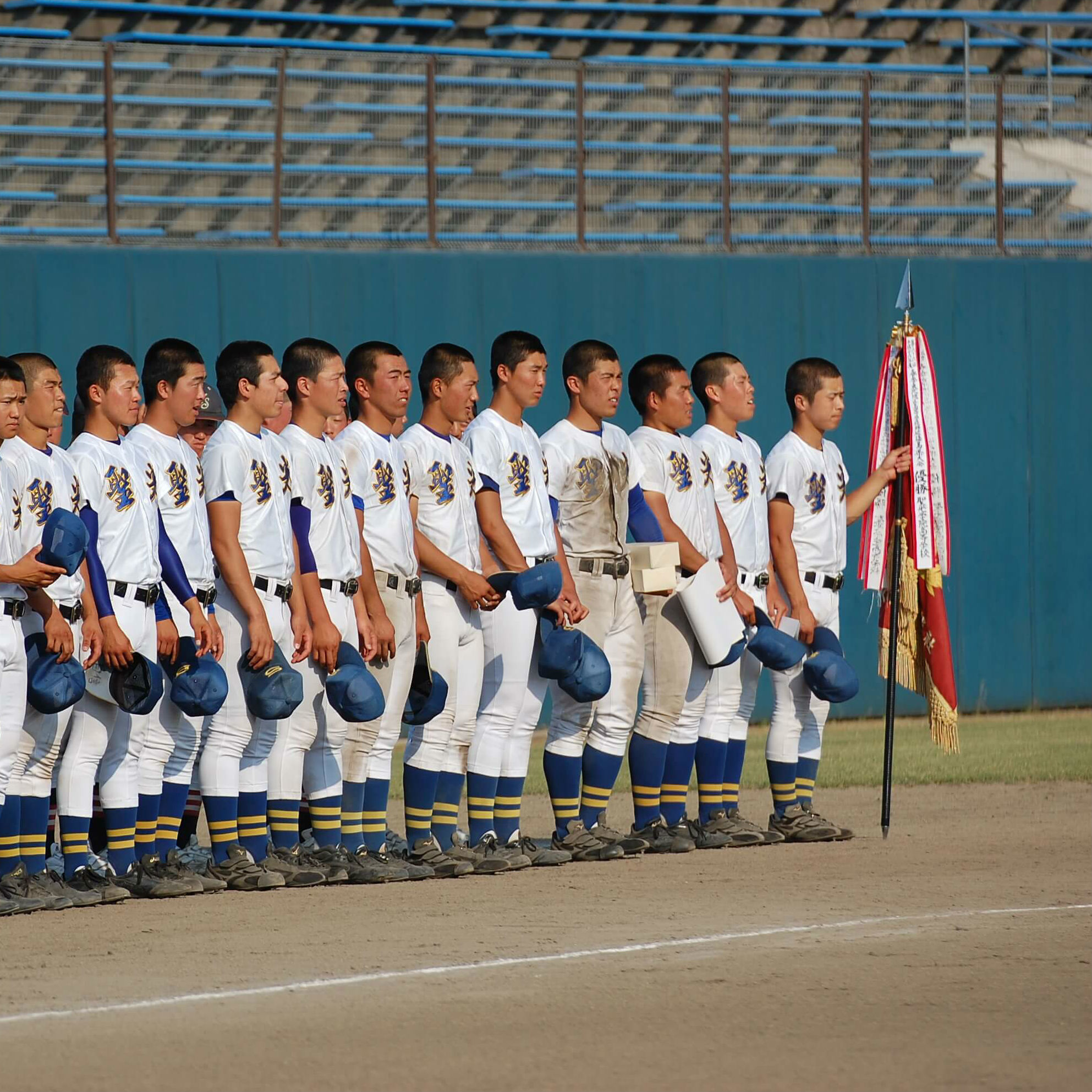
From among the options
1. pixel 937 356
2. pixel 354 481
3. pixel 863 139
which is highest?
pixel 863 139

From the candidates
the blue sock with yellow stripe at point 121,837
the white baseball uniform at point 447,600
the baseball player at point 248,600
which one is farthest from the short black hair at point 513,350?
the blue sock with yellow stripe at point 121,837

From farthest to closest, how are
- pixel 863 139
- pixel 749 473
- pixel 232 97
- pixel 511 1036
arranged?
pixel 863 139
pixel 232 97
pixel 749 473
pixel 511 1036

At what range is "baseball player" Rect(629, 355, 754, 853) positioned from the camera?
8914 mm

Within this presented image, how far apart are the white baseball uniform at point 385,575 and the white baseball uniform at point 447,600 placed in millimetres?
149

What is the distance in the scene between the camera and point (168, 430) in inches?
309

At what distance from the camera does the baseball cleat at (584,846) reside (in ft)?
28.0

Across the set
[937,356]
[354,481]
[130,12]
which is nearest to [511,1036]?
[354,481]

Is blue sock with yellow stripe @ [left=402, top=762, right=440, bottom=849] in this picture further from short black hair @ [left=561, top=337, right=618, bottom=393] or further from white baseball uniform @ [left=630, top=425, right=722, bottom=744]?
short black hair @ [left=561, top=337, right=618, bottom=393]

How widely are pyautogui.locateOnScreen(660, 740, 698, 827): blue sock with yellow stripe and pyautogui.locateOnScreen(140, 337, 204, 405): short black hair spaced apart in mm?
2820

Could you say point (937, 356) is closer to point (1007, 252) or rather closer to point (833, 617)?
point (1007, 252)

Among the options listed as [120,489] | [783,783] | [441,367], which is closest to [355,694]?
[120,489]

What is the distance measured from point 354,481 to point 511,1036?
355 centimetres

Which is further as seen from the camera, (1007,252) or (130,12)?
(130,12)

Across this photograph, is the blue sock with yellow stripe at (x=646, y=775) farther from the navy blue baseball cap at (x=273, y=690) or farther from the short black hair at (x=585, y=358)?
the navy blue baseball cap at (x=273, y=690)
